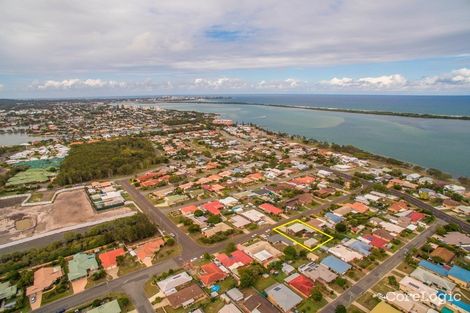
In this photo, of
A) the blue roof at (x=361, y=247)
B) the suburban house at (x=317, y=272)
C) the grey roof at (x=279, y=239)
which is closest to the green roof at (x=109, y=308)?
the suburban house at (x=317, y=272)

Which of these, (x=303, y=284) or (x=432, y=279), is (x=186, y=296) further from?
(x=432, y=279)

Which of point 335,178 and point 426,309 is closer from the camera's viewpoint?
point 426,309

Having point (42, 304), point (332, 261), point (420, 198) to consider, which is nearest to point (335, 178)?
point (420, 198)

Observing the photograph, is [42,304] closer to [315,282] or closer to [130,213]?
[130,213]

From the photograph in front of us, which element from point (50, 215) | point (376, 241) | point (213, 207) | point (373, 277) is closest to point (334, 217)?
point (376, 241)

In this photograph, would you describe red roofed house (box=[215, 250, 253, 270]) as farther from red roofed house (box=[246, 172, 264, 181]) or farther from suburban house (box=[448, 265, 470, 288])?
red roofed house (box=[246, 172, 264, 181])

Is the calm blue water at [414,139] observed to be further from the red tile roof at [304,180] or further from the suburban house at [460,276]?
the suburban house at [460,276]

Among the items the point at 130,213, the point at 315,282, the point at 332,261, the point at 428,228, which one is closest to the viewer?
the point at 315,282
